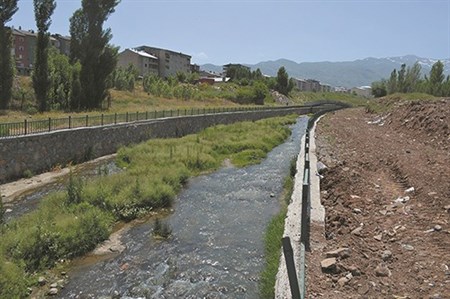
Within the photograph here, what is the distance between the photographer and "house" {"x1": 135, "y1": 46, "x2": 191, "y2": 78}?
128625 millimetres

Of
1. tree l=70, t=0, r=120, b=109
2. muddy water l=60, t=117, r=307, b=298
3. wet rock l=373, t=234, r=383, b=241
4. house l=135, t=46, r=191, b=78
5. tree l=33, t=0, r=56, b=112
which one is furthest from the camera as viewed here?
house l=135, t=46, r=191, b=78

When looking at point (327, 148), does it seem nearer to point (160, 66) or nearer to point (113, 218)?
point (113, 218)

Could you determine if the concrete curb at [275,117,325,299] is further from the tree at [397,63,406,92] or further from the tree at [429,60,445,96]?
the tree at [397,63,406,92]

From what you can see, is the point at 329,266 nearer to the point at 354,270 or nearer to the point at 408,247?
the point at 354,270

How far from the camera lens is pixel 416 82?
9019cm

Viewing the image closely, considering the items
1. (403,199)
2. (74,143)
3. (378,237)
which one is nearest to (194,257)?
(378,237)

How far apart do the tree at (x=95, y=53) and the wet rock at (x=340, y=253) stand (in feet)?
121

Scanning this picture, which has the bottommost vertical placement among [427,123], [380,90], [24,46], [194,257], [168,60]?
[194,257]

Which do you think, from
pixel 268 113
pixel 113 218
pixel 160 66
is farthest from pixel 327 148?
pixel 160 66

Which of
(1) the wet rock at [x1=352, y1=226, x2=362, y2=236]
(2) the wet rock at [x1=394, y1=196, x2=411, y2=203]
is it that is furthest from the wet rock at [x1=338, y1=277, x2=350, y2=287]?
(2) the wet rock at [x1=394, y1=196, x2=411, y2=203]

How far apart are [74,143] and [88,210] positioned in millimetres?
11375

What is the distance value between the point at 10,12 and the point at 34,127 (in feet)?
68.5

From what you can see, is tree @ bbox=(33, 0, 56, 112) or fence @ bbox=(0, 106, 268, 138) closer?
fence @ bbox=(0, 106, 268, 138)

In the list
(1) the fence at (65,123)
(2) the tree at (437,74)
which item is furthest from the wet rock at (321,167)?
(2) the tree at (437,74)
